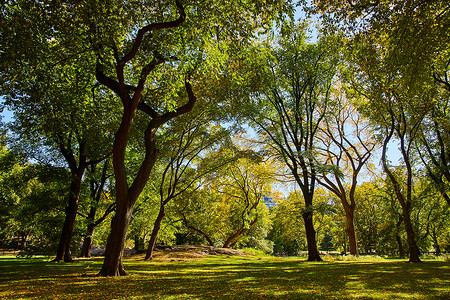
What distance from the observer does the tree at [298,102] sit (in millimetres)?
18406

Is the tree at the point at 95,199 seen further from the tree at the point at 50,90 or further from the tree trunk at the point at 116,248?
the tree trunk at the point at 116,248

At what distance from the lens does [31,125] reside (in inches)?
436

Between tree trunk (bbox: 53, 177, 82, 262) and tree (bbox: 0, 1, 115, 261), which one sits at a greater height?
tree (bbox: 0, 1, 115, 261)

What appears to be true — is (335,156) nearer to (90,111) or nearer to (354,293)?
(354,293)

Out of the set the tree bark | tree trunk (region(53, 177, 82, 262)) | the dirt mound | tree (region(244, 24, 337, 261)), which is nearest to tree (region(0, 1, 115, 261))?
tree trunk (region(53, 177, 82, 262))

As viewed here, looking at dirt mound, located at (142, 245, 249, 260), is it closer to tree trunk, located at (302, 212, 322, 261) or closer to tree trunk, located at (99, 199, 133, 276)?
tree trunk, located at (302, 212, 322, 261)

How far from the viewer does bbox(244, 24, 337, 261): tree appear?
18.4 meters

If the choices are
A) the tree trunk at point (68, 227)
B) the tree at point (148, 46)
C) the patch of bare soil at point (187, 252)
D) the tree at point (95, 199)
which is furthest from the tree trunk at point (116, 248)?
the patch of bare soil at point (187, 252)

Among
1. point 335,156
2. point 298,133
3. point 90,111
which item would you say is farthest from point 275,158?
point 90,111

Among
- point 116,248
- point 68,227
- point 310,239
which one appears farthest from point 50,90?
point 310,239

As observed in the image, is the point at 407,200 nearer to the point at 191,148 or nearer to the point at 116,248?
the point at 191,148

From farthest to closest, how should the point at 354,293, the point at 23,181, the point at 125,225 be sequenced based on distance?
the point at 23,181 < the point at 125,225 < the point at 354,293

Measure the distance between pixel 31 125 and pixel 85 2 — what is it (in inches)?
258

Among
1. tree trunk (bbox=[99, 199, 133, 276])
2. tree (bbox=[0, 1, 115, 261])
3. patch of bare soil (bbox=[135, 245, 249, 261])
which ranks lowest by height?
patch of bare soil (bbox=[135, 245, 249, 261])
